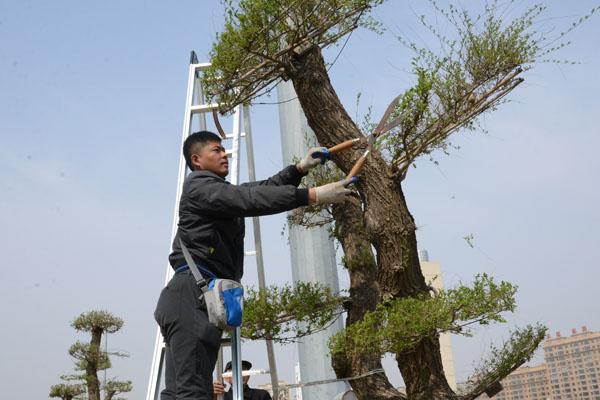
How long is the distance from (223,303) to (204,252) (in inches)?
7.7

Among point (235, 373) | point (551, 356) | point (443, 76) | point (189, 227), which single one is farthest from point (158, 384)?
point (551, 356)

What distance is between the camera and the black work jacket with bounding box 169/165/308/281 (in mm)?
1939

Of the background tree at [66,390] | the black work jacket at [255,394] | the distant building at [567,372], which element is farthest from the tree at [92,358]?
the distant building at [567,372]

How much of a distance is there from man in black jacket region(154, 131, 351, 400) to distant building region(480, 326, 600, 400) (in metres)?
44.9

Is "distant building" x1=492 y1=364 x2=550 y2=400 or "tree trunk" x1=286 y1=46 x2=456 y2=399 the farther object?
"distant building" x1=492 y1=364 x2=550 y2=400

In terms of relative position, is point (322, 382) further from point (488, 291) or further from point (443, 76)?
point (443, 76)

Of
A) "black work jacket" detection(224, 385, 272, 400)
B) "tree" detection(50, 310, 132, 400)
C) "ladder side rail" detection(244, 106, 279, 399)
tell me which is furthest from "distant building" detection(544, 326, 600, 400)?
"ladder side rail" detection(244, 106, 279, 399)

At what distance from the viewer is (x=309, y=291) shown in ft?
13.2

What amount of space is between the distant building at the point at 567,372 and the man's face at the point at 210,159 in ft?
147

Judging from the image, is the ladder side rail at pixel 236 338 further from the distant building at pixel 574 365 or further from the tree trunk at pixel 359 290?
the distant building at pixel 574 365

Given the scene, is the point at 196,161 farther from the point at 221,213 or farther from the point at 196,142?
the point at 221,213

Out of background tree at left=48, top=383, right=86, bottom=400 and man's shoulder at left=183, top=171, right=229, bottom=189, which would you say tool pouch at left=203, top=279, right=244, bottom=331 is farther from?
background tree at left=48, top=383, right=86, bottom=400

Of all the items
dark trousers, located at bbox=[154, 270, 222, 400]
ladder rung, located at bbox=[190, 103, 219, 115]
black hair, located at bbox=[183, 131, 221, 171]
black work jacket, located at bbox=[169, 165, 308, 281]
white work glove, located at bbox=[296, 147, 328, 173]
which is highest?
ladder rung, located at bbox=[190, 103, 219, 115]

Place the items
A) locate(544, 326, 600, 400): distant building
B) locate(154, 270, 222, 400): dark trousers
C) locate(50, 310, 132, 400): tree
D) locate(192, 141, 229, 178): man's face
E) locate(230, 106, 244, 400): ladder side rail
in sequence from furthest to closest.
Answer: locate(544, 326, 600, 400): distant building → locate(50, 310, 132, 400): tree → locate(192, 141, 229, 178): man's face → locate(230, 106, 244, 400): ladder side rail → locate(154, 270, 222, 400): dark trousers
